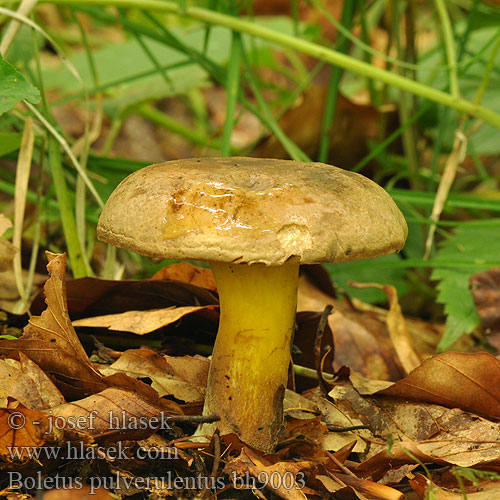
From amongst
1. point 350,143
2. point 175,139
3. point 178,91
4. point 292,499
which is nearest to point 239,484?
point 292,499

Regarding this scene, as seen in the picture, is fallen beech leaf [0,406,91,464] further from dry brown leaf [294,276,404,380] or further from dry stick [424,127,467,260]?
dry stick [424,127,467,260]

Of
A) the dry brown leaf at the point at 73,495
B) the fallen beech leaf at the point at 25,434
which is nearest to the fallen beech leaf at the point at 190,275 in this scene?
the fallen beech leaf at the point at 25,434

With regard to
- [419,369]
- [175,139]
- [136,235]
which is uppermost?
[136,235]

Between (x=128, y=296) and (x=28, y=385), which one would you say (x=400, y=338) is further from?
(x=28, y=385)

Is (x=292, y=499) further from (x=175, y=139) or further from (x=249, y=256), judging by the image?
(x=175, y=139)

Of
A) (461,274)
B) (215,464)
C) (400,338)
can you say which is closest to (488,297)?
(461,274)

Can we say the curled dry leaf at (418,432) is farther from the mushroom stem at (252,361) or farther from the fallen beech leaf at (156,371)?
the fallen beech leaf at (156,371)
